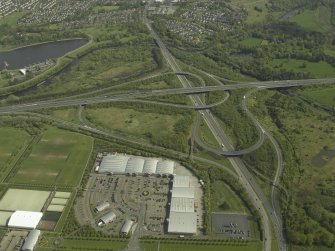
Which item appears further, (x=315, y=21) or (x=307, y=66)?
(x=315, y=21)

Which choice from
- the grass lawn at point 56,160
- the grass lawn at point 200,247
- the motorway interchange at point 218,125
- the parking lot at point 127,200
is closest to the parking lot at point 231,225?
the grass lawn at point 200,247

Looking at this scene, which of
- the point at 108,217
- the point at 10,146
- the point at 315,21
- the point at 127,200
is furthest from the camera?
the point at 315,21

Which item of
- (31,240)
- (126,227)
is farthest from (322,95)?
(31,240)

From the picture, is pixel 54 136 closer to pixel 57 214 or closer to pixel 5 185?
pixel 5 185

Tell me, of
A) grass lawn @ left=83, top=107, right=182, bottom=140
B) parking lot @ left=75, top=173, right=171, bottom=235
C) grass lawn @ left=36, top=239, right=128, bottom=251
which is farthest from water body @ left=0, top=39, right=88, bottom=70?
grass lawn @ left=36, top=239, right=128, bottom=251

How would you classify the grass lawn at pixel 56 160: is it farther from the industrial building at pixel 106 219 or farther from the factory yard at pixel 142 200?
the industrial building at pixel 106 219

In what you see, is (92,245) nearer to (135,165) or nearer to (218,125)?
(135,165)
